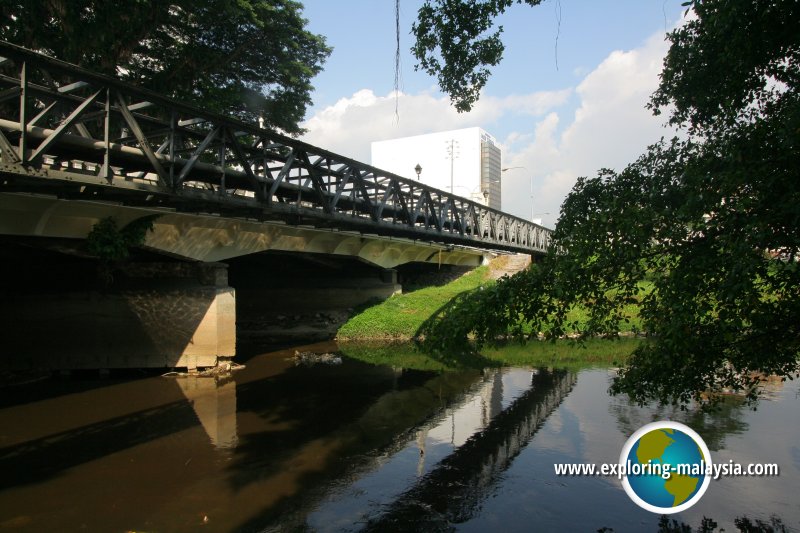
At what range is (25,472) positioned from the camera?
969cm

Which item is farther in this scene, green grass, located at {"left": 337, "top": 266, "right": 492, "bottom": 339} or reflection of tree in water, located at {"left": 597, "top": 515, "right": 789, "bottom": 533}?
green grass, located at {"left": 337, "top": 266, "right": 492, "bottom": 339}

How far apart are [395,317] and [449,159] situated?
73539 millimetres

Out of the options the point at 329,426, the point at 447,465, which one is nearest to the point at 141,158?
the point at 329,426

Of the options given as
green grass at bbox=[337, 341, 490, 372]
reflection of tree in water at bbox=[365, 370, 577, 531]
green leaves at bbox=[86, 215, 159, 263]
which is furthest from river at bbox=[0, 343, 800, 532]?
green leaves at bbox=[86, 215, 159, 263]

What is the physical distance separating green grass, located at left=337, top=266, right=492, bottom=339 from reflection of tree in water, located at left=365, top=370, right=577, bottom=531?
39.8ft

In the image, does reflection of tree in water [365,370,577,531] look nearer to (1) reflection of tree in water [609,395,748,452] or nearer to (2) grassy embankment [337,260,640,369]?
(1) reflection of tree in water [609,395,748,452]

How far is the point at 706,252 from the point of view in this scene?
16.8 ft

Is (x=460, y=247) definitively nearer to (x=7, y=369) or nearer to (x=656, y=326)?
(x=7, y=369)

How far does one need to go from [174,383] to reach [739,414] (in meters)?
15.4

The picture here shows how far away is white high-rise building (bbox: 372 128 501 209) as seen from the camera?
99.9m

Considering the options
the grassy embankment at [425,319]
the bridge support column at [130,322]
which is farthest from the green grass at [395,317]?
the bridge support column at [130,322]

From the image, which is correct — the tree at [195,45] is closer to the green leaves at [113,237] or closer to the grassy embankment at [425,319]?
the green leaves at [113,237]

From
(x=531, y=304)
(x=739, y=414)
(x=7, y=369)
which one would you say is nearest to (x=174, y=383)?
(x=7, y=369)

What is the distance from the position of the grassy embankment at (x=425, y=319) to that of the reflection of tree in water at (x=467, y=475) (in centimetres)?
441
